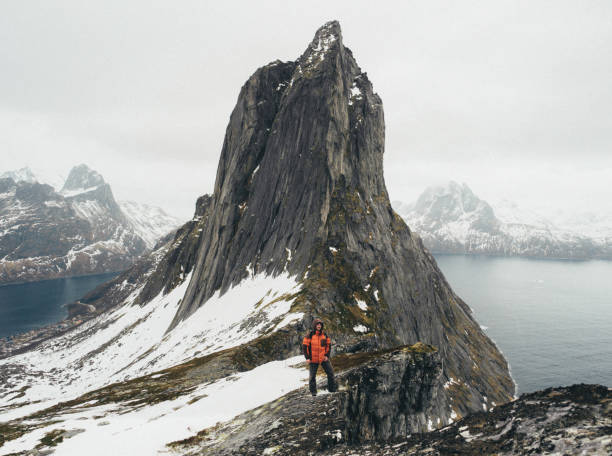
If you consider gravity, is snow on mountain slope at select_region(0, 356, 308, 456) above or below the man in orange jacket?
below

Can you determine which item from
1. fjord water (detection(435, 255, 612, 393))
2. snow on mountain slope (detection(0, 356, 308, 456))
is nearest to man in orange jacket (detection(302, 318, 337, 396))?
snow on mountain slope (detection(0, 356, 308, 456))

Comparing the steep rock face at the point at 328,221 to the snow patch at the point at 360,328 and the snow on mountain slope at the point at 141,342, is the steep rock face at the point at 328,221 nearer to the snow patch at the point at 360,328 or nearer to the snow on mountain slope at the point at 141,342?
the snow patch at the point at 360,328

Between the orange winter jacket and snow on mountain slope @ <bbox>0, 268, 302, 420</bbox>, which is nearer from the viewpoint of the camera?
the orange winter jacket

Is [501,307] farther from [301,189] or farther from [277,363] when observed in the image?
[277,363]

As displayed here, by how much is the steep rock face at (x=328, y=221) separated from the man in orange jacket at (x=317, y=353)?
2296 centimetres

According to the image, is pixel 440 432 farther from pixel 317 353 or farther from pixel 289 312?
pixel 289 312

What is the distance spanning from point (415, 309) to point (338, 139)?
3404 centimetres

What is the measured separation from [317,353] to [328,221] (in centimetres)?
4223

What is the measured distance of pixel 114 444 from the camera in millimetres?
14086

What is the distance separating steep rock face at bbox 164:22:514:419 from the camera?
48.6 metres

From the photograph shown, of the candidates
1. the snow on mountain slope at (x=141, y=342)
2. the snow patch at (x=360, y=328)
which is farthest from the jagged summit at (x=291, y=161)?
the snow patch at (x=360, y=328)

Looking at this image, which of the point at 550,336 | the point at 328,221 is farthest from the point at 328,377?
the point at 550,336

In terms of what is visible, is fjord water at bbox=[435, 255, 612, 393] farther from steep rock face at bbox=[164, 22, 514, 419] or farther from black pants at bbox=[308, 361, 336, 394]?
black pants at bbox=[308, 361, 336, 394]

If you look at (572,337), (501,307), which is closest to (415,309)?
(572,337)
